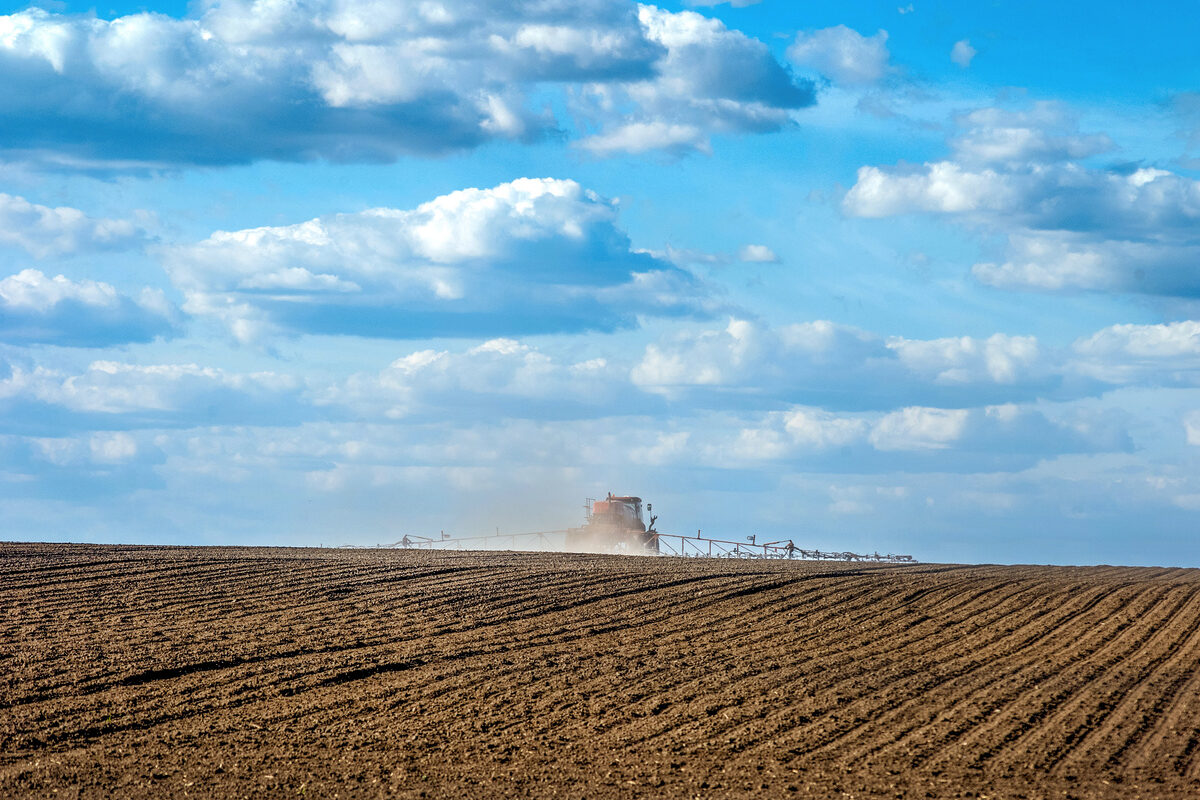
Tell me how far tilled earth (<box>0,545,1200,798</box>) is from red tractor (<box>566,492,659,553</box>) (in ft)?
87.0

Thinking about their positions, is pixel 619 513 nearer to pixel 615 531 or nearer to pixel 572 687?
pixel 615 531

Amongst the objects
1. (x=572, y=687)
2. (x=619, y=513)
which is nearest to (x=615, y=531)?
(x=619, y=513)

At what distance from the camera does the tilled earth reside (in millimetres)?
12961

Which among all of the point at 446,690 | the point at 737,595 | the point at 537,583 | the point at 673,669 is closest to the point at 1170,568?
the point at 737,595

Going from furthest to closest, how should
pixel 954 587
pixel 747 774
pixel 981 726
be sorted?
pixel 954 587 → pixel 981 726 → pixel 747 774

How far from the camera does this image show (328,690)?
17.2 m

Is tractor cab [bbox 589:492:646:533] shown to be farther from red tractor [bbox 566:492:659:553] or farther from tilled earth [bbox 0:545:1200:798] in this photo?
tilled earth [bbox 0:545:1200:798]

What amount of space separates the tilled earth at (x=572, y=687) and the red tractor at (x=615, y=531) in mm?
26517

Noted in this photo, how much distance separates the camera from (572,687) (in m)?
17.6

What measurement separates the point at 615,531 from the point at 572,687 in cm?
3985

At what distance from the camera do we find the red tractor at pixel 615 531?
188 feet

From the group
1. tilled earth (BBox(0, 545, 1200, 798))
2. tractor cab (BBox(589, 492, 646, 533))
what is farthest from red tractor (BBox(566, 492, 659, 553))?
tilled earth (BBox(0, 545, 1200, 798))

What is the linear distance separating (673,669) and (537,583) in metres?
10.9

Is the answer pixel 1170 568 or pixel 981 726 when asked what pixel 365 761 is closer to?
pixel 981 726
